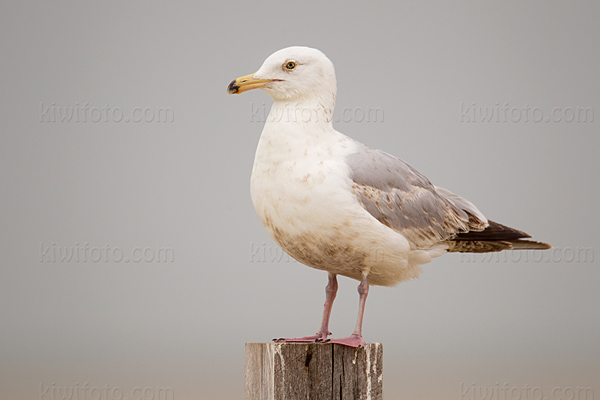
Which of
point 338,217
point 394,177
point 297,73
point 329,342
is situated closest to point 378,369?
point 329,342

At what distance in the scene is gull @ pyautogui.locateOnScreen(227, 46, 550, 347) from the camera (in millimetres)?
3887

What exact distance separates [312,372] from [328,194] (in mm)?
999

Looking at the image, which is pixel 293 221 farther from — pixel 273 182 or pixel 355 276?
pixel 355 276

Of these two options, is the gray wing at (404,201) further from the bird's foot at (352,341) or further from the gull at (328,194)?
the bird's foot at (352,341)

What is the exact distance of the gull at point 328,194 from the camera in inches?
153

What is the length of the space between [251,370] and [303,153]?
1.30 metres

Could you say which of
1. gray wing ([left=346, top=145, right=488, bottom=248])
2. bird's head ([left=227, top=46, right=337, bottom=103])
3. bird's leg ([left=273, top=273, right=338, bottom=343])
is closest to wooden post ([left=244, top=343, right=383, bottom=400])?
bird's leg ([left=273, top=273, right=338, bottom=343])

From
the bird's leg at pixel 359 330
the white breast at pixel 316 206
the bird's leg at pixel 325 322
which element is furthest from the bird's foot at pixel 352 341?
the white breast at pixel 316 206

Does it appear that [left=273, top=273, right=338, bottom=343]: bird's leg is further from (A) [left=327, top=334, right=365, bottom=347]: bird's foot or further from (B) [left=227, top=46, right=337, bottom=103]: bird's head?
(B) [left=227, top=46, right=337, bottom=103]: bird's head

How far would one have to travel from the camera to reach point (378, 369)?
12.7ft

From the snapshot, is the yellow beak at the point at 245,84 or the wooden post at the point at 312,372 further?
the yellow beak at the point at 245,84

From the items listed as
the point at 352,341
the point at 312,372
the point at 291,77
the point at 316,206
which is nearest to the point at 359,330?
the point at 352,341

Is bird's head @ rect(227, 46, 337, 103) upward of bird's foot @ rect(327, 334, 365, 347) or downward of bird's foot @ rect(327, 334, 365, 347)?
upward

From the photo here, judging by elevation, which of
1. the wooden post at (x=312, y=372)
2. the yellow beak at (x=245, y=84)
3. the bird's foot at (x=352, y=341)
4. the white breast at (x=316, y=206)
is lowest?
the wooden post at (x=312, y=372)
